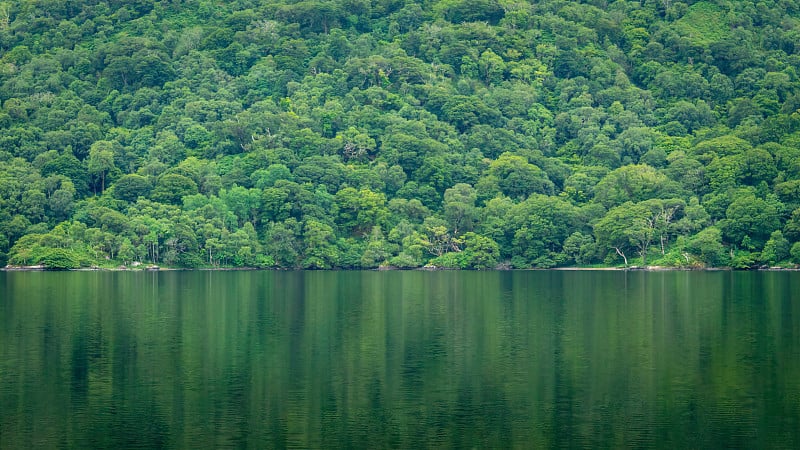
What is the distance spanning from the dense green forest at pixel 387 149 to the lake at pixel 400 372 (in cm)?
6096

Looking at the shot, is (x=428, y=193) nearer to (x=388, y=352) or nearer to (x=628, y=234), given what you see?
(x=628, y=234)

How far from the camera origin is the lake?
33812 millimetres

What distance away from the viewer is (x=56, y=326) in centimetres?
5709

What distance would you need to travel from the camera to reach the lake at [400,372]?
33.8 m

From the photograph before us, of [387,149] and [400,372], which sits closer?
[400,372]

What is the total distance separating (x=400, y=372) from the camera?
144 ft

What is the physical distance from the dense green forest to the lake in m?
61.0

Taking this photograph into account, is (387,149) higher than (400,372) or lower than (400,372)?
higher

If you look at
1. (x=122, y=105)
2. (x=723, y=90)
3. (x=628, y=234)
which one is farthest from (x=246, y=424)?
(x=723, y=90)

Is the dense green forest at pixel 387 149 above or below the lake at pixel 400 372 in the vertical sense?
above

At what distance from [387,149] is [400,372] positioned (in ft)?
394

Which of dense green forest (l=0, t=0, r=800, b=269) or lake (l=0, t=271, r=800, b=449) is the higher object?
dense green forest (l=0, t=0, r=800, b=269)

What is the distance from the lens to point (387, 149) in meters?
163

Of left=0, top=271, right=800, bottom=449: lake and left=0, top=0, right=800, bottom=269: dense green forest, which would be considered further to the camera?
left=0, top=0, right=800, bottom=269: dense green forest
